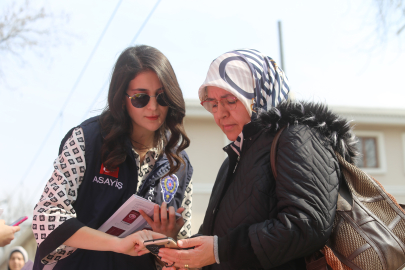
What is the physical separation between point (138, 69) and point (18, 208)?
101 ft

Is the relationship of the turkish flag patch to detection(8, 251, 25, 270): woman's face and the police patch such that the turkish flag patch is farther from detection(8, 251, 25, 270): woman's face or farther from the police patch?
detection(8, 251, 25, 270): woman's face

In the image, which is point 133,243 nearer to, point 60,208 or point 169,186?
point 60,208

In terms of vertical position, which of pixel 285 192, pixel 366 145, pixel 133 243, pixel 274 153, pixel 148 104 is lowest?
pixel 366 145

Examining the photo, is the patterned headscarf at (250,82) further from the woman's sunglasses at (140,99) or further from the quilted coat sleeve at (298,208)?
the woman's sunglasses at (140,99)

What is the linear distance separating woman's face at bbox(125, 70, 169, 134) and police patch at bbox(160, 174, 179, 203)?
37 centimetres

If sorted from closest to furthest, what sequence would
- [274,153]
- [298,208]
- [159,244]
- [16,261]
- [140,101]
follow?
[298,208], [274,153], [159,244], [140,101], [16,261]

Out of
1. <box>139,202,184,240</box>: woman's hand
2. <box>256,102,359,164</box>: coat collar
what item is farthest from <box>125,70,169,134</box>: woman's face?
<box>256,102,359,164</box>: coat collar

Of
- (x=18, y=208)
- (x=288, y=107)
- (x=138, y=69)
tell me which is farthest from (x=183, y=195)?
(x=18, y=208)

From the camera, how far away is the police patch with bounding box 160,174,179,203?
249 cm

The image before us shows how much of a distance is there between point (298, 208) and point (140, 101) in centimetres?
137

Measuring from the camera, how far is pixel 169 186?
2.54 meters

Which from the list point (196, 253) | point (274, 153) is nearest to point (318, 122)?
point (274, 153)

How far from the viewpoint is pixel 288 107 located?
180cm

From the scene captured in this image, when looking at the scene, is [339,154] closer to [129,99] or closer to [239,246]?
[239,246]
